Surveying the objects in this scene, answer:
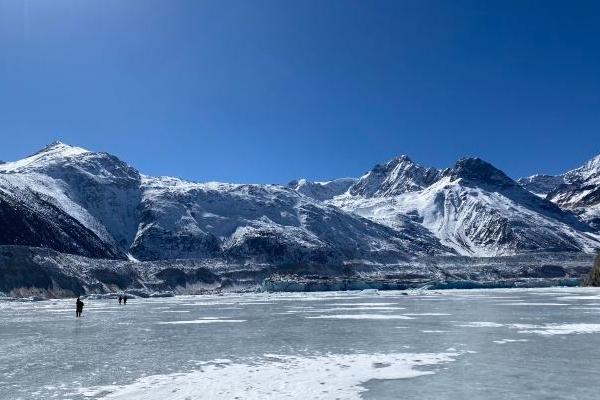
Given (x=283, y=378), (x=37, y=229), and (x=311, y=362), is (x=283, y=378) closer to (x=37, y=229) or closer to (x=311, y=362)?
(x=311, y=362)

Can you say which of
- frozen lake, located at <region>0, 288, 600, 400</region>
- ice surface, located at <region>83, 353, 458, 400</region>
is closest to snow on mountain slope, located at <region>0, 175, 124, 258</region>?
frozen lake, located at <region>0, 288, 600, 400</region>

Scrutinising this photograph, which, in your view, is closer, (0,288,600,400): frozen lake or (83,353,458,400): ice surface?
(83,353,458,400): ice surface

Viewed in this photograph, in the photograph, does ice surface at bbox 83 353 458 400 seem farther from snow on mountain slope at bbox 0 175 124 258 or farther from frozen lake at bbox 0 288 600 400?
snow on mountain slope at bbox 0 175 124 258

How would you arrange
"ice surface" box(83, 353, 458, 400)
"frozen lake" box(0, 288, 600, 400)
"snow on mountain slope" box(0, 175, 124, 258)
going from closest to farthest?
1. "ice surface" box(83, 353, 458, 400)
2. "frozen lake" box(0, 288, 600, 400)
3. "snow on mountain slope" box(0, 175, 124, 258)

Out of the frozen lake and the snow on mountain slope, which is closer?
the frozen lake

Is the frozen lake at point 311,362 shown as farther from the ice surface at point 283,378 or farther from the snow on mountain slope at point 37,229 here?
the snow on mountain slope at point 37,229

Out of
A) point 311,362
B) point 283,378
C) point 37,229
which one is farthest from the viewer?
point 37,229

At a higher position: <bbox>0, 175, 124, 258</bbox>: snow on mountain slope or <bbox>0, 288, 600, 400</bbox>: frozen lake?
<bbox>0, 175, 124, 258</bbox>: snow on mountain slope

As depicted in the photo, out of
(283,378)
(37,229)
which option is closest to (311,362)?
(283,378)

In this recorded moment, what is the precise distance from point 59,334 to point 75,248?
158m

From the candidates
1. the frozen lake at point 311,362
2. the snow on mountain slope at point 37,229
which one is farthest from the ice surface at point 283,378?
the snow on mountain slope at point 37,229

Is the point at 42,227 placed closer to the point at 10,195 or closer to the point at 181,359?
the point at 10,195

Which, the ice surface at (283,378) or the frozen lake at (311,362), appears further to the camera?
the frozen lake at (311,362)

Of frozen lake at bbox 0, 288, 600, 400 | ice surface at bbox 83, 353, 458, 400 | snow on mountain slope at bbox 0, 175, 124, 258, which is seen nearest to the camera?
ice surface at bbox 83, 353, 458, 400
